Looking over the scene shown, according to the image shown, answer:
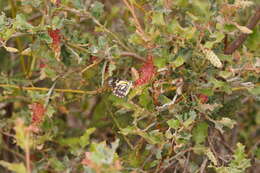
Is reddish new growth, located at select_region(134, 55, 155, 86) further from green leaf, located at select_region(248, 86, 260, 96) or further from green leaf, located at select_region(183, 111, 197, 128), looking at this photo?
green leaf, located at select_region(248, 86, 260, 96)

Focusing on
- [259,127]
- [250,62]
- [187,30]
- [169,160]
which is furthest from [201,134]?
[259,127]

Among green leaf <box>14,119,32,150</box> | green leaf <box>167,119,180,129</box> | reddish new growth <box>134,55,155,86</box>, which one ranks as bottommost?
green leaf <box>167,119,180,129</box>

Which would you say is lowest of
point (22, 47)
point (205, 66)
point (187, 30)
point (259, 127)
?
point (259, 127)

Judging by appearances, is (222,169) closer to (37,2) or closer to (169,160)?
(169,160)

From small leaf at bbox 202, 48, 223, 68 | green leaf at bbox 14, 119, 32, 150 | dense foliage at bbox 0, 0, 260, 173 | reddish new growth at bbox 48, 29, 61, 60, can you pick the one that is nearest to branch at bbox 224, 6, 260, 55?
dense foliage at bbox 0, 0, 260, 173

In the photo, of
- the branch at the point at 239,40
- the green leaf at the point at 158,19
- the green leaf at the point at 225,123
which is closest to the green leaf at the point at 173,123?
the green leaf at the point at 225,123

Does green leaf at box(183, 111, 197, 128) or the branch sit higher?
the branch
